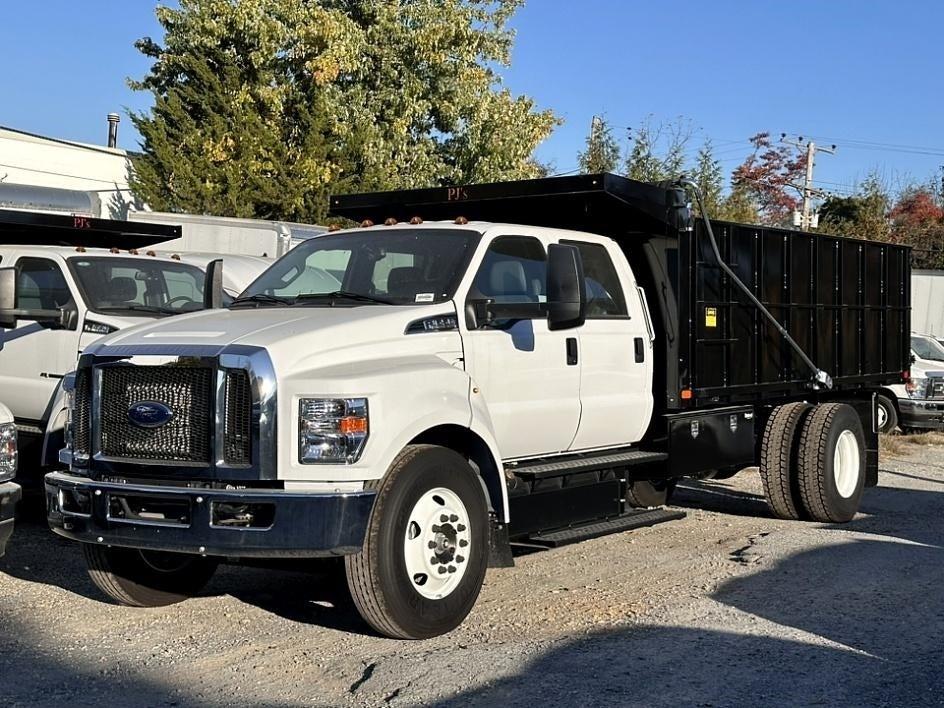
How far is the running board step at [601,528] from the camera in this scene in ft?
24.5

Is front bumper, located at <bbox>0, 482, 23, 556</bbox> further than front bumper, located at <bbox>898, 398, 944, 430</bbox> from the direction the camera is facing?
No

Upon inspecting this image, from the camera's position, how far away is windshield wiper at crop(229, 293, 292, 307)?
24.1 ft

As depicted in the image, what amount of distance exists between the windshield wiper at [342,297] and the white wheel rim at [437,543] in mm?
1237

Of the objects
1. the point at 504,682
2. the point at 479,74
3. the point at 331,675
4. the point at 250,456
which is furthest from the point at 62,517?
the point at 479,74

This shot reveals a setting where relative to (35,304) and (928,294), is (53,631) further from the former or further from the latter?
(928,294)

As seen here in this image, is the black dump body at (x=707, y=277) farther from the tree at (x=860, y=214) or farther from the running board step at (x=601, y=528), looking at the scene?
the tree at (x=860, y=214)

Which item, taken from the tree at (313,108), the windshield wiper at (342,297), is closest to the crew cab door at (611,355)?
the windshield wiper at (342,297)

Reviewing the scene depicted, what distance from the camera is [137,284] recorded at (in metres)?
10.3

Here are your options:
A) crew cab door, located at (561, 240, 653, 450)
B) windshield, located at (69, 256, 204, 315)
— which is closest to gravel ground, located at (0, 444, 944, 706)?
crew cab door, located at (561, 240, 653, 450)

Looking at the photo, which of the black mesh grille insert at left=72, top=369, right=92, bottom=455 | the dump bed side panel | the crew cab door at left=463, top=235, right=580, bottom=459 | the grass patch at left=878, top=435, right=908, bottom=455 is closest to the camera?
the black mesh grille insert at left=72, top=369, right=92, bottom=455

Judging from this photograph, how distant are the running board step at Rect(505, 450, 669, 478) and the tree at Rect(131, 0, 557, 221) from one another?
1874 cm

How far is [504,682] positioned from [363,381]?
62.0 inches

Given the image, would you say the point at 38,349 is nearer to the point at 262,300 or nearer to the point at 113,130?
the point at 262,300

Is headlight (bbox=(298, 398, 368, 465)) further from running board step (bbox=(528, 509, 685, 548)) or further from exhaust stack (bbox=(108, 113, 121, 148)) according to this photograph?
exhaust stack (bbox=(108, 113, 121, 148))
